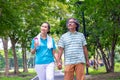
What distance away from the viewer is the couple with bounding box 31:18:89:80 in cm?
754

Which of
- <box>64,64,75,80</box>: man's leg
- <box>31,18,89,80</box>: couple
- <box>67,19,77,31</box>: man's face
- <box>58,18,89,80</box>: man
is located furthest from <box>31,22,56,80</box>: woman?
<box>67,19,77,31</box>: man's face

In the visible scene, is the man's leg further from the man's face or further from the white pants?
the man's face

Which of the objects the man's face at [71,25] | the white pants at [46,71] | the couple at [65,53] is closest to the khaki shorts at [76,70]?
the couple at [65,53]

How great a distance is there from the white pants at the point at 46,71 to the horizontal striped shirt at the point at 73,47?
0.40 m

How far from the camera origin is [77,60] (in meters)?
7.54

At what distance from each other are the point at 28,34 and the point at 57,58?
26.4 meters

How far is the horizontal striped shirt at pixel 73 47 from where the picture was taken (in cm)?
754

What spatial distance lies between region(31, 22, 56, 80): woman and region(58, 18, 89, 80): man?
217 millimetres

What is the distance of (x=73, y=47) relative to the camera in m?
7.56

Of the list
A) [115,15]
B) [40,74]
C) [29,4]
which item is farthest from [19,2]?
[40,74]

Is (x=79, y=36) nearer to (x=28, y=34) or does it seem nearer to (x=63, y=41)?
(x=63, y=41)

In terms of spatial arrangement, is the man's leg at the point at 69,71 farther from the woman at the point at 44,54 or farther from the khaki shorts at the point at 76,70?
the woman at the point at 44,54

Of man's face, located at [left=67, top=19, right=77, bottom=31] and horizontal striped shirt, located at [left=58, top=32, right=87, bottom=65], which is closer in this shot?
horizontal striped shirt, located at [left=58, top=32, right=87, bottom=65]

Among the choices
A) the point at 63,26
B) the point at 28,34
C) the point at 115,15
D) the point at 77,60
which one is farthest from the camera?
the point at 28,34
